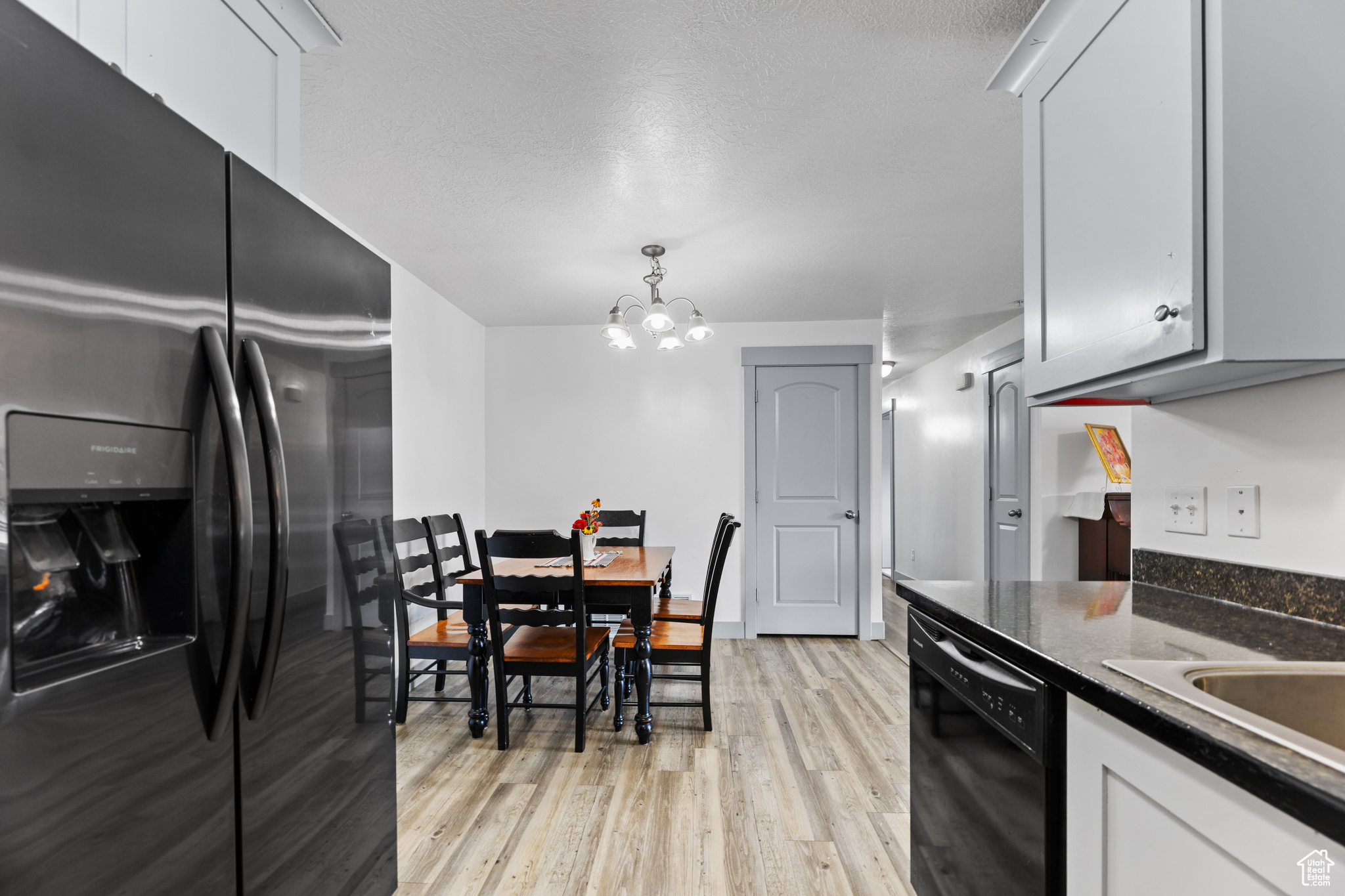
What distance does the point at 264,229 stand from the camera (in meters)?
1.03

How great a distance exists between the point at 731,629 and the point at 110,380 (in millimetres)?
4505

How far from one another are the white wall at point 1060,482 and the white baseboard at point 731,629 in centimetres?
203

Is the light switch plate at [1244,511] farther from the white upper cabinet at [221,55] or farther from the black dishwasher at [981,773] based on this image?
the white upper cabinet at [221,55]

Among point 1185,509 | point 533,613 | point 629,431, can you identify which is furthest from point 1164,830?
point 629,431

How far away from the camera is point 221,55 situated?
130 centimetres

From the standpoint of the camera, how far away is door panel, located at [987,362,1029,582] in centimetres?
470

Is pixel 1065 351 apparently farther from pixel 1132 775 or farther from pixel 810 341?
pixel 810 341

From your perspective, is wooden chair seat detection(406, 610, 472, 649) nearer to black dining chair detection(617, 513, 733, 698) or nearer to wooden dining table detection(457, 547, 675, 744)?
wooden dining table detection(457, 547, 675, 744)

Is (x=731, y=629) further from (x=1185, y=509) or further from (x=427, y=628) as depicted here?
(x=1185, y=509)

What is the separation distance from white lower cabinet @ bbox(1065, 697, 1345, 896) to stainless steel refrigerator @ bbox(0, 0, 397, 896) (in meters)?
1.20

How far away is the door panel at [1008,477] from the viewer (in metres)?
4.70

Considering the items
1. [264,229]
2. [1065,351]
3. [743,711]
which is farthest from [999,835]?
[743,711]

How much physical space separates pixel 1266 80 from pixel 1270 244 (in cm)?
26

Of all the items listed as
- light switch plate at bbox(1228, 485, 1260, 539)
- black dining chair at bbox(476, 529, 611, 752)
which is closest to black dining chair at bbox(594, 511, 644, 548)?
black dining chair at bbox(476, 529, 611, 752)
